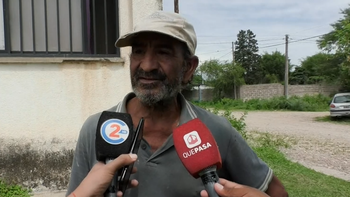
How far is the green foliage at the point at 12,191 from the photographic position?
4.25 meters

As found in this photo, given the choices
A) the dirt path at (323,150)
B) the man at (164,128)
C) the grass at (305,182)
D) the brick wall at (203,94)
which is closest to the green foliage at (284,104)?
the brick wall at (203,94)

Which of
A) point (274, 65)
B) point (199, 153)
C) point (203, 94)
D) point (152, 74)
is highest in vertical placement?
point (274, 65)

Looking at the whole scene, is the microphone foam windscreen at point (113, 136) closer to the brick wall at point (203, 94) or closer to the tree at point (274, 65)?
the brick wall at point (203, 94)

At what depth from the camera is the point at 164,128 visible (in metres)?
1.73

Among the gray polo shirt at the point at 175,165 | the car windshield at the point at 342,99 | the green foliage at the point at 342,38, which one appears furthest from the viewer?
the car windshield at the point at 342,99

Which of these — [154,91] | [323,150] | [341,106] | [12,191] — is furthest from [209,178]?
[341,106]

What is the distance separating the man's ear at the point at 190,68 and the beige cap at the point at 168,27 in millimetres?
102

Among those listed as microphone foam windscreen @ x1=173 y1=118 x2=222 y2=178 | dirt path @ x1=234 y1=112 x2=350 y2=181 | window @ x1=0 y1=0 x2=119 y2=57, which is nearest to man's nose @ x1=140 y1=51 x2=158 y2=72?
microphone foam windscreen @ x1=173 y1=118 x2=222 y2=178

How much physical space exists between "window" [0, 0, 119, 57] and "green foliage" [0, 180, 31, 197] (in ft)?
4.87

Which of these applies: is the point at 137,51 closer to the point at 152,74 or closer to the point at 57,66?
the point at 152,74

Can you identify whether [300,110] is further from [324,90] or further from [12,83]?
[12,83]

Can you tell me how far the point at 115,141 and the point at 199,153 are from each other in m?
0.29

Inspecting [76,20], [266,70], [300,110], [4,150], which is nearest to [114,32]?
[76,20]

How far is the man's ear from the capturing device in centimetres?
177
